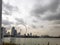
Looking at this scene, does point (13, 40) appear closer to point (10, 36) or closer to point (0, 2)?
point (10, 36)

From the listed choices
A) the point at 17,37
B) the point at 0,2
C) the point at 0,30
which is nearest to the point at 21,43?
the point at 17,37

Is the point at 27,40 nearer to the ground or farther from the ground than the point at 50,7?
nearer to the ground

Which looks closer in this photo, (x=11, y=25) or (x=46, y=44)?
(x=46, y=44)

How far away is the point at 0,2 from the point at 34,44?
299cm

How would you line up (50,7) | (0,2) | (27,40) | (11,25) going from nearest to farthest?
(0,2) → (50,7) → (11,25) → (27,40)

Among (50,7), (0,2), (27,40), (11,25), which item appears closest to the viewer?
(0,2)

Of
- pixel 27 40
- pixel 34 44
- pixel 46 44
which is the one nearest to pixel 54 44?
pixel 46 44

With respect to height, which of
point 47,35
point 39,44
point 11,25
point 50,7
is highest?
point 50,7

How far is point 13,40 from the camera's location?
8148 mm

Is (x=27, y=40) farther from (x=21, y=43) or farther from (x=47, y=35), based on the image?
(x=47, y=35)

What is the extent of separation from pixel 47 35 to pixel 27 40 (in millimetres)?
1522

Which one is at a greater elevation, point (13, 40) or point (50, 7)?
point (50, 7)

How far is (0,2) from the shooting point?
5684 mm

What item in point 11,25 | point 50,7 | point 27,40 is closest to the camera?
point 50,7
